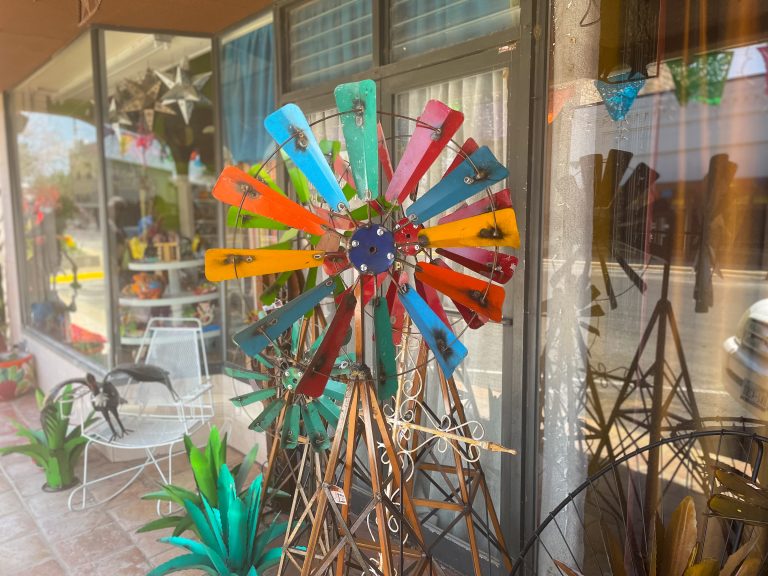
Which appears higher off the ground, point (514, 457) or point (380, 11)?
point (380, 11)

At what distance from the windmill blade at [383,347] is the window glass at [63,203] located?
9.44 feet

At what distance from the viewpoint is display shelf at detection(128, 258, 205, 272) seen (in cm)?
362

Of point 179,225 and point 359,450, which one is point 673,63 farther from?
point 179,225

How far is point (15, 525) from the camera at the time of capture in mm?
2535

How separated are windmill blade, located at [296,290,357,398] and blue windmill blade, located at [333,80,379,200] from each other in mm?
266

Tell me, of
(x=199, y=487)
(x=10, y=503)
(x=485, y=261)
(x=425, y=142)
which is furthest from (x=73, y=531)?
(x=425, y=142)

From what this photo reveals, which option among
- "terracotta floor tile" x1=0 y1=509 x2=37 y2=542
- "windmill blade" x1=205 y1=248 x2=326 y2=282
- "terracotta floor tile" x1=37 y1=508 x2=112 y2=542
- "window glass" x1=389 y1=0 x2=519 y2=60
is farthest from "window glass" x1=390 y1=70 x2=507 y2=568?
"terracotta floor tile" x1=0 y1=509 x2=37 y2=542

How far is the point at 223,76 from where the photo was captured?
3.37m

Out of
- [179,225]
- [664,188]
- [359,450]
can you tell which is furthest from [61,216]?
[664,188]

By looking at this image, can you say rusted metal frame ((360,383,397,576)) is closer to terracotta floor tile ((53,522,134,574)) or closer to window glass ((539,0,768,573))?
window glass ((539,0,768,573))

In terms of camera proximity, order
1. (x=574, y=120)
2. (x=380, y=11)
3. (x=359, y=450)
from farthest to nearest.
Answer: (x=359, y=450)
(x=380, y=11)
(x=574, y=120)

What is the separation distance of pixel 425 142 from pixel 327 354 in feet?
1.74

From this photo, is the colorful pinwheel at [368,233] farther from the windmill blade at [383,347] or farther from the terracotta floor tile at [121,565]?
the terracotta floor tile at [121,565]

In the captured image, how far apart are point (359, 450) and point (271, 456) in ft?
2.46
